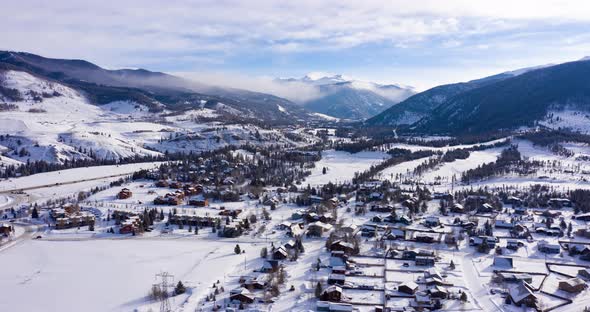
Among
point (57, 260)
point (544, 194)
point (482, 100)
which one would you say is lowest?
point (57, 260)

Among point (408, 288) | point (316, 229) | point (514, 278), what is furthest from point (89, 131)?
point (514, 278)

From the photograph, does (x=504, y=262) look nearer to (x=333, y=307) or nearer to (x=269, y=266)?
(x=333, y=307)

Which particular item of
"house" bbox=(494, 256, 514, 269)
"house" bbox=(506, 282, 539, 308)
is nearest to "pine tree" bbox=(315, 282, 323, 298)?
"house" bbox=(506, 282, 539, 308)

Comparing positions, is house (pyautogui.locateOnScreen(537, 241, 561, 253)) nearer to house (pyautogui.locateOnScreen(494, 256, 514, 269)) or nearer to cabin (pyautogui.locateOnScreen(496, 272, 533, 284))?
house (pyautogui.locateOnScreen(494, 256, 514, 269))

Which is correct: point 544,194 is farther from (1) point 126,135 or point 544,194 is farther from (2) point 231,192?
(1) point 126,135

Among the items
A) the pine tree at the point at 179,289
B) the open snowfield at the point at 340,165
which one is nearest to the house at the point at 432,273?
the pine tree at the point at 179,289

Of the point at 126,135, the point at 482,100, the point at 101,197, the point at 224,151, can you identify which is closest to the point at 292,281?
the point at 101,197

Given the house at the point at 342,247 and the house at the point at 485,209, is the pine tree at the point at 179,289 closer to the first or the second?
the house at the point at 342,247
